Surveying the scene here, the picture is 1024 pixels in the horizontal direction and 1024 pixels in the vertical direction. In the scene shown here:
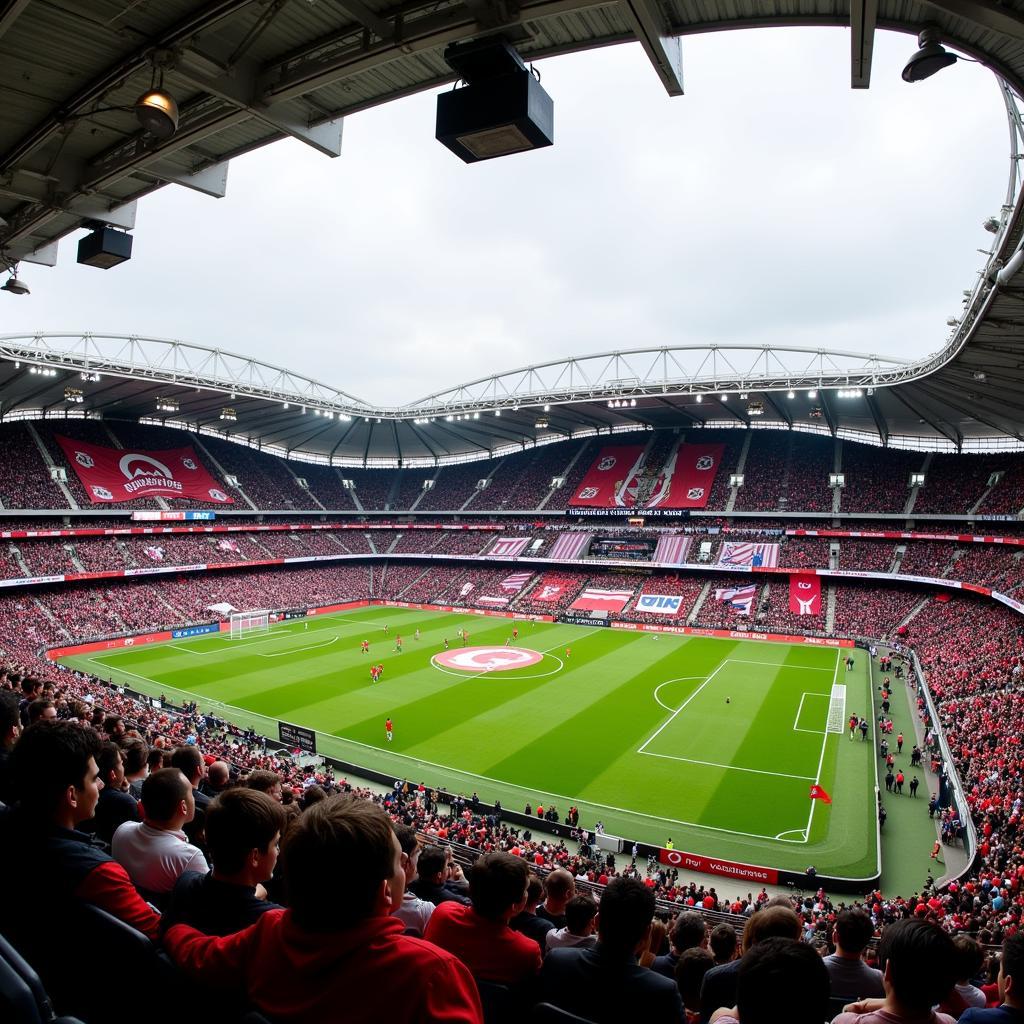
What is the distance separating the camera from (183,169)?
1020 centimetres

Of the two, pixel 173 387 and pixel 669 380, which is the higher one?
pixel 669 380

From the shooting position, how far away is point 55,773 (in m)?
3.55

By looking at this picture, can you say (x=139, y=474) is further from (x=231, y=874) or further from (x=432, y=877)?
(x=231, y=874)

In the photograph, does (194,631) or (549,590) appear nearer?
(194,631)

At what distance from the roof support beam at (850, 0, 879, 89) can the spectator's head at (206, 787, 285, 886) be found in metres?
7.54

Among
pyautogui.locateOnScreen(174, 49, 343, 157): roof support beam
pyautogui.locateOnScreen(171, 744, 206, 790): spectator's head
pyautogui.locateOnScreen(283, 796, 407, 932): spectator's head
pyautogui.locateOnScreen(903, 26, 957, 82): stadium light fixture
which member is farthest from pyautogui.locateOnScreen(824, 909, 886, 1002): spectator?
pyautogui.locateOnScreen(174, 49, 343, 157): roof support beam

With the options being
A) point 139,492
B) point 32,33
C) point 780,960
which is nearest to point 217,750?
point 32,33

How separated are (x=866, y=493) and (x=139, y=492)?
6026cm

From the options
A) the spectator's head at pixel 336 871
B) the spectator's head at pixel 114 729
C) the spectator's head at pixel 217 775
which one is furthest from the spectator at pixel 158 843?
the spectator's head at pixel 114 729

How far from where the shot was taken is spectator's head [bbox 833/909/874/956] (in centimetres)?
484

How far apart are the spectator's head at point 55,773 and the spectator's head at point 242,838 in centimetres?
100

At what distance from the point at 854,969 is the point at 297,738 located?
24.5 metres

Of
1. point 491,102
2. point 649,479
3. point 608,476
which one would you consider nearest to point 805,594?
point 649,479

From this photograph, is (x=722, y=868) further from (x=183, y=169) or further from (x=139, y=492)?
(x=139, y=492)
